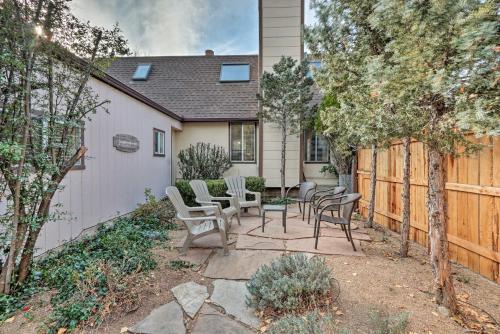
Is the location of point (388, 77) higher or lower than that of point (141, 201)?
higher

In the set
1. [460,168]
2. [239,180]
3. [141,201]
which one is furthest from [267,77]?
[460,168]

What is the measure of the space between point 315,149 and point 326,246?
575cm

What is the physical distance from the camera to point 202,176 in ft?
27.0

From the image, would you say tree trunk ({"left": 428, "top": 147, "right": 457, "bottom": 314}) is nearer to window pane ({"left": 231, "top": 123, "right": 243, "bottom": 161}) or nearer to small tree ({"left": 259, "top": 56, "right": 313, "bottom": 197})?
small tree ({"left": 259, "top": 56, "right": 313, "bottom": 197})

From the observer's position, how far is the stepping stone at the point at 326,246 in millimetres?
3703

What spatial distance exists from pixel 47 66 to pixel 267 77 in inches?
235

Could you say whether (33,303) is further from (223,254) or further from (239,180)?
(239,180)

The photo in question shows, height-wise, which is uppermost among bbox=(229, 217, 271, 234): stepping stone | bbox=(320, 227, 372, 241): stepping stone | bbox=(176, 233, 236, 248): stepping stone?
bbox=(229, 217, 271, 234): stepping stone

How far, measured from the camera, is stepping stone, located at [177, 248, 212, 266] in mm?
3479

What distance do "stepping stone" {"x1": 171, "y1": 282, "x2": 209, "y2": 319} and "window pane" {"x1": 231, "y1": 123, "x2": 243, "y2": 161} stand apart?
22.1 ft

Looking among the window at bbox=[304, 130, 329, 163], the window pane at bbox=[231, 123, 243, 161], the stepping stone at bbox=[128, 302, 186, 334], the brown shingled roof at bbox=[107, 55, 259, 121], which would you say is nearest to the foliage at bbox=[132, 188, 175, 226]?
the stepping stone at bbox=[128, 302, 186, 334]

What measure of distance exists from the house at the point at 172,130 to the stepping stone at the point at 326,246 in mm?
3318

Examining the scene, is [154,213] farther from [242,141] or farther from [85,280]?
[242,141]

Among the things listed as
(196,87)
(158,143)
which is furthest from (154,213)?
(196,87)
